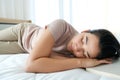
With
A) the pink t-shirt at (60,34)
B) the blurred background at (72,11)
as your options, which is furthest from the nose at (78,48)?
the blurred background at (72,11)

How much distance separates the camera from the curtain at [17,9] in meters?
2.58

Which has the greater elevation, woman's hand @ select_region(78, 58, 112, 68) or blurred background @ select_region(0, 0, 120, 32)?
blurred background @ select_region(0, 0, 120, 32)

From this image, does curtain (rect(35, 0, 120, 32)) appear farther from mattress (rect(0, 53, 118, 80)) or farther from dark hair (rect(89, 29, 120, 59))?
mattress (rect(0, 53, 118, 80))

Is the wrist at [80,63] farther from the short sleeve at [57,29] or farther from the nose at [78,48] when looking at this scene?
the short sleeve at [57,29]

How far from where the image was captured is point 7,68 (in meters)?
0.91

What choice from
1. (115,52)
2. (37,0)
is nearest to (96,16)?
(37,0)

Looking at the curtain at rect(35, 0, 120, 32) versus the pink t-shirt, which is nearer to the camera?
the pink t-shirt

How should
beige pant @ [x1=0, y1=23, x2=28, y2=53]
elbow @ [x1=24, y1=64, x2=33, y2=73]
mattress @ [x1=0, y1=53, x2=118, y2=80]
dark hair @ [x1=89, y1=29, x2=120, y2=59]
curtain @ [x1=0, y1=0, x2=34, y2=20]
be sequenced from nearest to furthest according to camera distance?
mattress @ [x1=0, y1=53, x2=118, y2=80] < elbow @ [x1=24, y1=64, x2=33, y2=73] < dark hair @ [x1=89, y1=29, x2=120, y2=59] < beige pant @ [x1=0, y1=23, x2=28, y2=53] < curtain @ [x1=0, y1=0, x2=34, y2=20]

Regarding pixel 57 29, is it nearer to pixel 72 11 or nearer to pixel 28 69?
pixel 28 69

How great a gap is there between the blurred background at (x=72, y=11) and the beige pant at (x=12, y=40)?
83 cm

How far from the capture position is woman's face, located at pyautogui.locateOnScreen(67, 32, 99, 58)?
1.00m

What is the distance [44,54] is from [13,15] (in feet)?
5.82

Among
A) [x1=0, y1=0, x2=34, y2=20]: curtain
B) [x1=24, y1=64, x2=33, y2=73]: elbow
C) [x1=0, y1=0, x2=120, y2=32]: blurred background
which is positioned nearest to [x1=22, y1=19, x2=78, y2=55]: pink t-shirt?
[x1=24, y1=64, x2=33, y2=73]: elbow

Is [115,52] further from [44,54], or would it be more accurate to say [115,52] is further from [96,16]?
[96,16]
